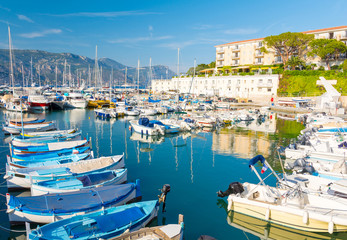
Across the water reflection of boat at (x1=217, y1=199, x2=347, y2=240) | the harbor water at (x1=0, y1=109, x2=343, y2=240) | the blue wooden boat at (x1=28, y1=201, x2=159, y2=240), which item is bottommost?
the water reflection of boat at (x1=217, y1=199, x2=347, y2=240)

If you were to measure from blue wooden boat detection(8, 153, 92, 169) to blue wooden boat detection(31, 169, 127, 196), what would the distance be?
332 cm

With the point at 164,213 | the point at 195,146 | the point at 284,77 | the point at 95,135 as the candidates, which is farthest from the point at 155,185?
the point at 284,77

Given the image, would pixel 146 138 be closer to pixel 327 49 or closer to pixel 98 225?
pixel 98 225

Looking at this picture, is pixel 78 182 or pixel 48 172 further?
pixel 48 172

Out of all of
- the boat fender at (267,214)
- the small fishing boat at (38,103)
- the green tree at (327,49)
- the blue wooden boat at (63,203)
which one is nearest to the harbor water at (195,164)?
the boat fender at (267,214)

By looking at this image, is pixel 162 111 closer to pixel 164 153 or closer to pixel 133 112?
pixel 133 112

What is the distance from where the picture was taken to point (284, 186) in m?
13.2

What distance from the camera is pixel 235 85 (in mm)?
77312

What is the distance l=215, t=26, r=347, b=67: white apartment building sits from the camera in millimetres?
68312

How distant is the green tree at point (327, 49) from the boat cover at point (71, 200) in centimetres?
7139

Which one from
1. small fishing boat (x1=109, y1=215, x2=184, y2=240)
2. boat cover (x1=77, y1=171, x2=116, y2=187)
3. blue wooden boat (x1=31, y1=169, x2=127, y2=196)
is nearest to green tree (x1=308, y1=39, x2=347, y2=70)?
blue wooden boat (x1=31, y1=169, x2=127, y2=196)

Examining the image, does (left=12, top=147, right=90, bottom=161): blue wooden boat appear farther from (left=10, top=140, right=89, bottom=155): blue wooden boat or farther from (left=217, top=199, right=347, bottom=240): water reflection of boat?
(left=217, top=199, right=347, bottom=240): water reflection of boat

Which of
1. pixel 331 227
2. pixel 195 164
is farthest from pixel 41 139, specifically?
pixel 331 227

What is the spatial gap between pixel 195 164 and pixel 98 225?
12907mm
